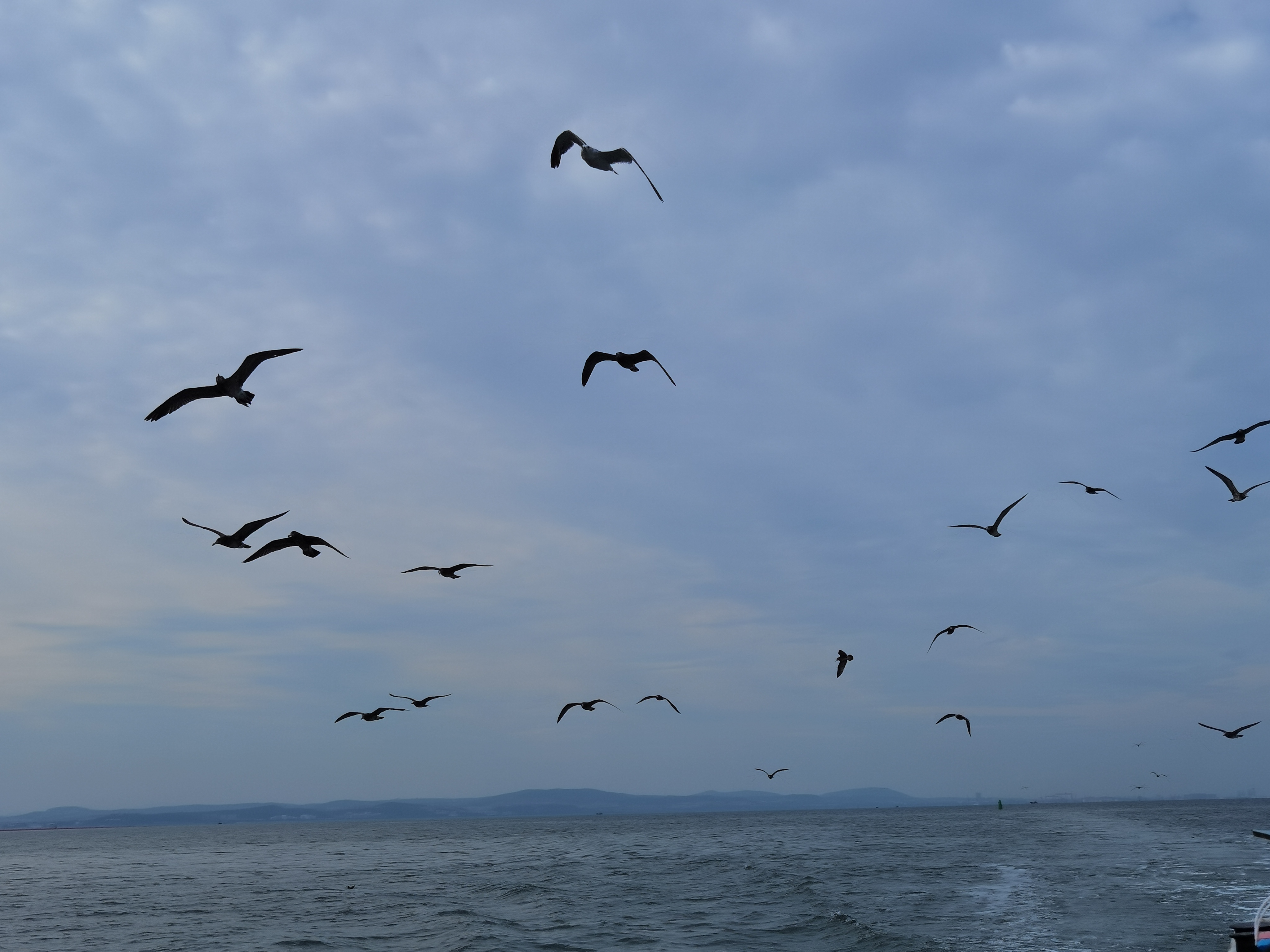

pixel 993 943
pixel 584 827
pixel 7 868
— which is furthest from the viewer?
pixel 584 827

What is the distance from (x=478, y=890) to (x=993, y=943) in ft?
106

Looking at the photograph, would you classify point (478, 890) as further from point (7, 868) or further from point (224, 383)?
point (7, 868)

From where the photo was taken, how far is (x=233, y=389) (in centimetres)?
1557

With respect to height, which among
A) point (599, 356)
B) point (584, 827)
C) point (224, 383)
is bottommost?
point (584, 827)

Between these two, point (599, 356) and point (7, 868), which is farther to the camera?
point (7, 868)

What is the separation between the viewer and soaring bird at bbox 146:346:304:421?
14.8m

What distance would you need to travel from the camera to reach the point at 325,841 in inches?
6329

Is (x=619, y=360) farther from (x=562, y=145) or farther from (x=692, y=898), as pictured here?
(x=692, y=898)

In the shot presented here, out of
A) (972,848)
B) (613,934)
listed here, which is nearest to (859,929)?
(613,934)

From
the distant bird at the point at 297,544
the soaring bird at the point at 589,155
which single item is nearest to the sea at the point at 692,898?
the distant bird at the point at 297,544

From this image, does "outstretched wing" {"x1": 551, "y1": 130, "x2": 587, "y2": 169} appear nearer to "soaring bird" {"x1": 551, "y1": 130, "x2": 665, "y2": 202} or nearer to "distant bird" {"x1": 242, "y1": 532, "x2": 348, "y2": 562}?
"soaring bird" {"x1": 551, "y1": 130, "x2": 665, "y2": 202}

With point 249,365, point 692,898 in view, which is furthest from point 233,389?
point 692,898

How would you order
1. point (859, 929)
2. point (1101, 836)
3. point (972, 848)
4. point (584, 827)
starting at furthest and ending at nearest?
point (584, 827) < point (1101, 836) < point (972, 848) < point (859, 929)

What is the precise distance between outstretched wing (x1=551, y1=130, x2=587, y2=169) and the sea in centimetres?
2717
